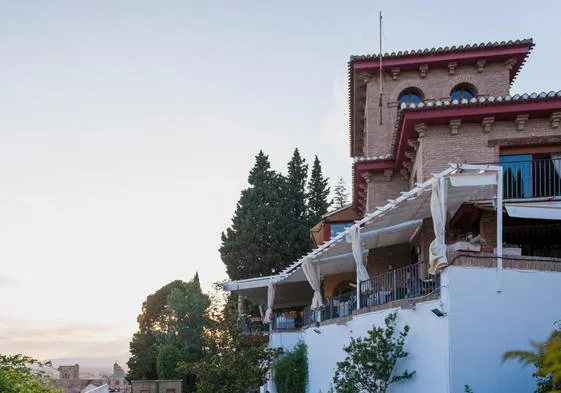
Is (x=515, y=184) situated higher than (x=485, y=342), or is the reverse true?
(x=515, y=184)

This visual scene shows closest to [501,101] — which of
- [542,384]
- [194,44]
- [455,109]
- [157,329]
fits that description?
[455,109]

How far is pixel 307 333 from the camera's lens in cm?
2205

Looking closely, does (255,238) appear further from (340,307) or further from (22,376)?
(22,376)

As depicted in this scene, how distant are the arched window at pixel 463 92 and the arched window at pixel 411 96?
114cm

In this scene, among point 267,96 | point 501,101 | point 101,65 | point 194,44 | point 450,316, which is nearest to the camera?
point 450,316

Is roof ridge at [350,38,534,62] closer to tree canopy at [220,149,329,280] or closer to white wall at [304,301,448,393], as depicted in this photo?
white wall at [304,301,448,393]

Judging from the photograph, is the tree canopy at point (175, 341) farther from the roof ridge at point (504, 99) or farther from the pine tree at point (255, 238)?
the roof ridge at point (504, 99)

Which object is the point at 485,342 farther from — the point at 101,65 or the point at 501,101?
the point at 101,65

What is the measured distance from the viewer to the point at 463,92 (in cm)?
2444

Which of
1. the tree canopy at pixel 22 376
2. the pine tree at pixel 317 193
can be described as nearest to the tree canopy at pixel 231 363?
the tree canopy at pixel 22 376

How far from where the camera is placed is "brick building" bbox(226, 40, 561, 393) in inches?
476

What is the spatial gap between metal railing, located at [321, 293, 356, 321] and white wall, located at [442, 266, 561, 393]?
20.5 ft

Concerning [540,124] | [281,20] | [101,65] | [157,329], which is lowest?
[157,329]

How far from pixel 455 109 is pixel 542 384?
28.2 ft
